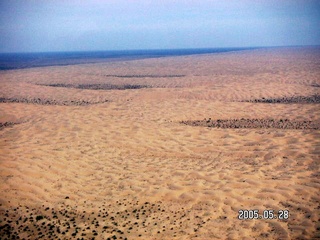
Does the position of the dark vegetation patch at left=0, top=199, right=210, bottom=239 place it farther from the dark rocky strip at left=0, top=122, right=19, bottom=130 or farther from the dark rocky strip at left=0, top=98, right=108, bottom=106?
the dark rocky strip at left=0, top=98, right=108, bottom=106

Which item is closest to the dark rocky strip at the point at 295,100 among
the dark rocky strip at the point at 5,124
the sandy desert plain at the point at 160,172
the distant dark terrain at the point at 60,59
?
the sandy desert plain at the point at 160,172

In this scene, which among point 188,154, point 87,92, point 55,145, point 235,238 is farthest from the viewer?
point 87,92

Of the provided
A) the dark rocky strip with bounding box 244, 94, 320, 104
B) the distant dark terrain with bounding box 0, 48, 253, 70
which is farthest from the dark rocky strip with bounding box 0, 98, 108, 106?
the distant dark terrain with bounding box 0, 48, 253, 70

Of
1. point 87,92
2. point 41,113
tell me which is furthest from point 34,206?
point 87,92

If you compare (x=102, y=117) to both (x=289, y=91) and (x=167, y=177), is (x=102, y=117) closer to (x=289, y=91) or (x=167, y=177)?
(x=167, y=177)

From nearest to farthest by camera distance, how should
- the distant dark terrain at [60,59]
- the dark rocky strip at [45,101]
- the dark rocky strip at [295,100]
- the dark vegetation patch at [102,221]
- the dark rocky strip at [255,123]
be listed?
the dark vegetation patch at [102,221]
the dark rocky strip at [255,123]
the dark rocky strip at [295,100]
the dark rocky strip at [45,101]
the distant dark terrain at [60,59]

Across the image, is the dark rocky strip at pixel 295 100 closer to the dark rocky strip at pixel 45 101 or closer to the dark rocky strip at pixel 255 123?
the dark rocky strip at pixel 255 123
